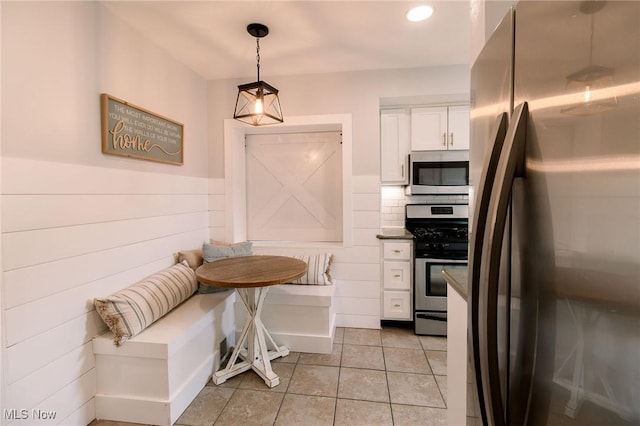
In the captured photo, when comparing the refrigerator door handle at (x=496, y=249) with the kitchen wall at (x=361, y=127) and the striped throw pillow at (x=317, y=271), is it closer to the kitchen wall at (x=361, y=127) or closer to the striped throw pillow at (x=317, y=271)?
the striped throw pillow at (x=317, y=271)

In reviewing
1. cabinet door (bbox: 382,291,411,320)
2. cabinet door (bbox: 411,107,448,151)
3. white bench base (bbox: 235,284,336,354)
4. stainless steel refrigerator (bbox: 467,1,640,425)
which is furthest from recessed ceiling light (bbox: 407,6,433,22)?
cabinet door (bbox: 382,291,411,320)

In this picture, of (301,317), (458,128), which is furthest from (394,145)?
(301,317)

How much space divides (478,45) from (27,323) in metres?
2.31

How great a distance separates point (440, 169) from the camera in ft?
10.1

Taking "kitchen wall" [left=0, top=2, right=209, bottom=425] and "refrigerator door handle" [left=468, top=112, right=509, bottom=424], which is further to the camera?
"kitchen wall" [left=0, top=2, right=209, bottom=425]

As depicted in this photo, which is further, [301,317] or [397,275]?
[397,275]

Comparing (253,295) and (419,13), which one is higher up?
(419,13)

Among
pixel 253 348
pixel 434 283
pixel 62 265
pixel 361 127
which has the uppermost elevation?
pixel 361 127

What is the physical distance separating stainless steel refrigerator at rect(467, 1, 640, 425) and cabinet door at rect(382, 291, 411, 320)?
2.44 metres

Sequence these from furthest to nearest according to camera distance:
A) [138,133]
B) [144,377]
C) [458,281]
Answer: [138,133]
[144,377]
[458,281]

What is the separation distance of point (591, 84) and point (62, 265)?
2.21 meters

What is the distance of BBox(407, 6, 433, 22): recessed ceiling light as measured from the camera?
1974 millimetres

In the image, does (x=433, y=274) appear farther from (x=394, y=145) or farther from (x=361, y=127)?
(x=361, y=127)

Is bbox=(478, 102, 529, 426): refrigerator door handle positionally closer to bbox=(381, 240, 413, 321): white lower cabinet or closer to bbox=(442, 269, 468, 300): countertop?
bbox=(442, 269, 468, 300): countertop
